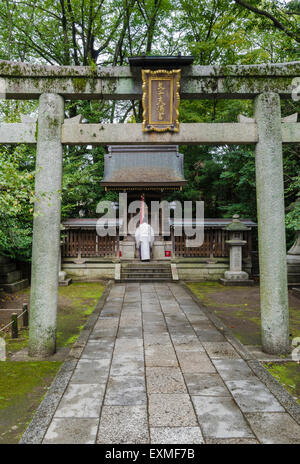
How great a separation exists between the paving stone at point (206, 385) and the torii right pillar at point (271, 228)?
4.87 ft

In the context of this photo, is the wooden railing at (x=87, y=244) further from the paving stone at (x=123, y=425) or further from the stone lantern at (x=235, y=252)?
the paving stone at (x=123, y=425)

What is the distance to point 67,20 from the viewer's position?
16.5 m

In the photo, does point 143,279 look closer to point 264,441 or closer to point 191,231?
point 191,231

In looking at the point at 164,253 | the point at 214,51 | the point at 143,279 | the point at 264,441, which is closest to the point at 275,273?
the point at 264,441

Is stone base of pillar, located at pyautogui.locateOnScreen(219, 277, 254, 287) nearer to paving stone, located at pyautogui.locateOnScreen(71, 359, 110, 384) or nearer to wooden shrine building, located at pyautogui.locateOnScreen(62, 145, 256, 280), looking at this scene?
wooden shrine building, located at pyautogui.locateOnScreen(62, 145, 256, 280)

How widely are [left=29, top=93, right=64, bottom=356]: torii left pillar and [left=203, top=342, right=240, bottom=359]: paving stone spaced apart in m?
2.61

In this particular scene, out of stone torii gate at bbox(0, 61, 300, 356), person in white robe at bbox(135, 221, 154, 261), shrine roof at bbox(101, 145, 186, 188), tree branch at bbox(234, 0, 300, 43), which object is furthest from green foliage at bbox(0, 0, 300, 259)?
stone torii gate at bbox(0, 61, 300, 356)

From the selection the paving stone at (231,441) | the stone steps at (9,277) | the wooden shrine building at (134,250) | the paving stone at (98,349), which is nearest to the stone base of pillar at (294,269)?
the wooden shrine building at (134,250)

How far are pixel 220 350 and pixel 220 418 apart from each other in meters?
2.08

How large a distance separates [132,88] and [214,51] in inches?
590

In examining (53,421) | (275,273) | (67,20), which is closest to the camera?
(53,421)

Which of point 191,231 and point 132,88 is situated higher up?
point 132,88

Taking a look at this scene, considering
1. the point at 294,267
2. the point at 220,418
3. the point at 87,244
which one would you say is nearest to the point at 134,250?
the point at 87,244

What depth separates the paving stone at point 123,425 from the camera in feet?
9.12
